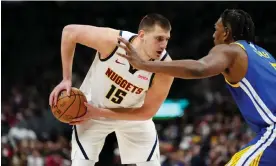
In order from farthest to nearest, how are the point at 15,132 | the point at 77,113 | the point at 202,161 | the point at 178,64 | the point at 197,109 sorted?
the point at 197,109 < the point at 15,132 < the point at 202,161 < the point at 77,113 < the point at 178,64

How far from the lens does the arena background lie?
11703 millimetres

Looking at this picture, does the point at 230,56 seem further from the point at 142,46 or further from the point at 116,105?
the point at 116,105

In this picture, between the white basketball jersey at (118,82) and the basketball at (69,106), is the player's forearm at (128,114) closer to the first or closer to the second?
the white basketball jersey at (118,82)

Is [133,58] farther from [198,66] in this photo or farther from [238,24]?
[238,24]

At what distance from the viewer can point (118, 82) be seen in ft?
17.3

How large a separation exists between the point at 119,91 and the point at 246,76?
1707 millimetres

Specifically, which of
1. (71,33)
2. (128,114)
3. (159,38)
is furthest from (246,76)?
(71,33)

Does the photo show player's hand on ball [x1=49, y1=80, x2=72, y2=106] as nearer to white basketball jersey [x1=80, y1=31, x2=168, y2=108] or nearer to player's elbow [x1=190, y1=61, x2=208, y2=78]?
white basketball jersey [x1=80, y1=31, x2=168, y2=108]

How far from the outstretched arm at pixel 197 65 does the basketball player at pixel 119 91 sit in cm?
116

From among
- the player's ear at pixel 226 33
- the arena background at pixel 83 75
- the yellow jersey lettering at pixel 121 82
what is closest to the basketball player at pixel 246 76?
the player's ear at pixel 226 33

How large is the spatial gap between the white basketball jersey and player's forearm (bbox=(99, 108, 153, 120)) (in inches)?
4.6

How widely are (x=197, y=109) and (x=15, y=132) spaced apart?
4372mm

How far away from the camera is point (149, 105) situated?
5.25 m

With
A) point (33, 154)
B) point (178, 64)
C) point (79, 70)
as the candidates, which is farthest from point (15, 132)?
point (178, 64)
